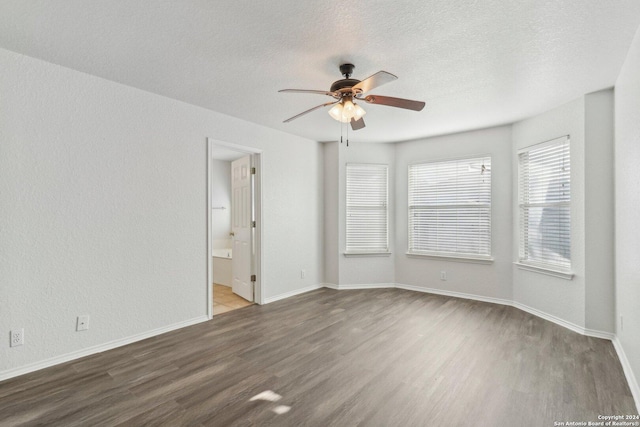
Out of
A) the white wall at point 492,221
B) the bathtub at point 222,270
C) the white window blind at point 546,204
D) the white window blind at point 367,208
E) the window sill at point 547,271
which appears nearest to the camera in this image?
the window sill at point 547,271

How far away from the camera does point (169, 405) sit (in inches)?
79.4

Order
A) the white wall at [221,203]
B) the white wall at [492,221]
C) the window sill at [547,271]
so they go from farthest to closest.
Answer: the white wall at [221,203], the white wall at [492,221], the window sill at [547,271]

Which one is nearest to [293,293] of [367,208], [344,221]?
[344,221]

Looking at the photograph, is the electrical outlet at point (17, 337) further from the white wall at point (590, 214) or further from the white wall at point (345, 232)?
the white wall at point (590, 214)

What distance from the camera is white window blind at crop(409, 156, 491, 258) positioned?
4.48 meters

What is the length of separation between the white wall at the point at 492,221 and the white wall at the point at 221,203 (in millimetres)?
3825

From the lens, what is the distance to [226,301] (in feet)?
14.7

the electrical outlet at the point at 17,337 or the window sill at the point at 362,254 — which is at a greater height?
the window sill at the point at 362,254

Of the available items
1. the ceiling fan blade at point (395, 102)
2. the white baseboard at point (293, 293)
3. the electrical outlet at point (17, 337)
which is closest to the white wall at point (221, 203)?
the white baseboard at point (293, 293)

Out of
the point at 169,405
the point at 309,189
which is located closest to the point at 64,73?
the point at 169,405

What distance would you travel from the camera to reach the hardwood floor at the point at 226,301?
162 inches

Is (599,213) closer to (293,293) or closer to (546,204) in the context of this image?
(546,204)

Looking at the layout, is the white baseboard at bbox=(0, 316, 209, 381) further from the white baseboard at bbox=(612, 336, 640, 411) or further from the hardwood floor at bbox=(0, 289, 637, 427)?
the white baseboard at bbox=(612, 336, 640, 411)

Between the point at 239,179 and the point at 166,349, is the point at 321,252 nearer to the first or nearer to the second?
the point at 239,179
